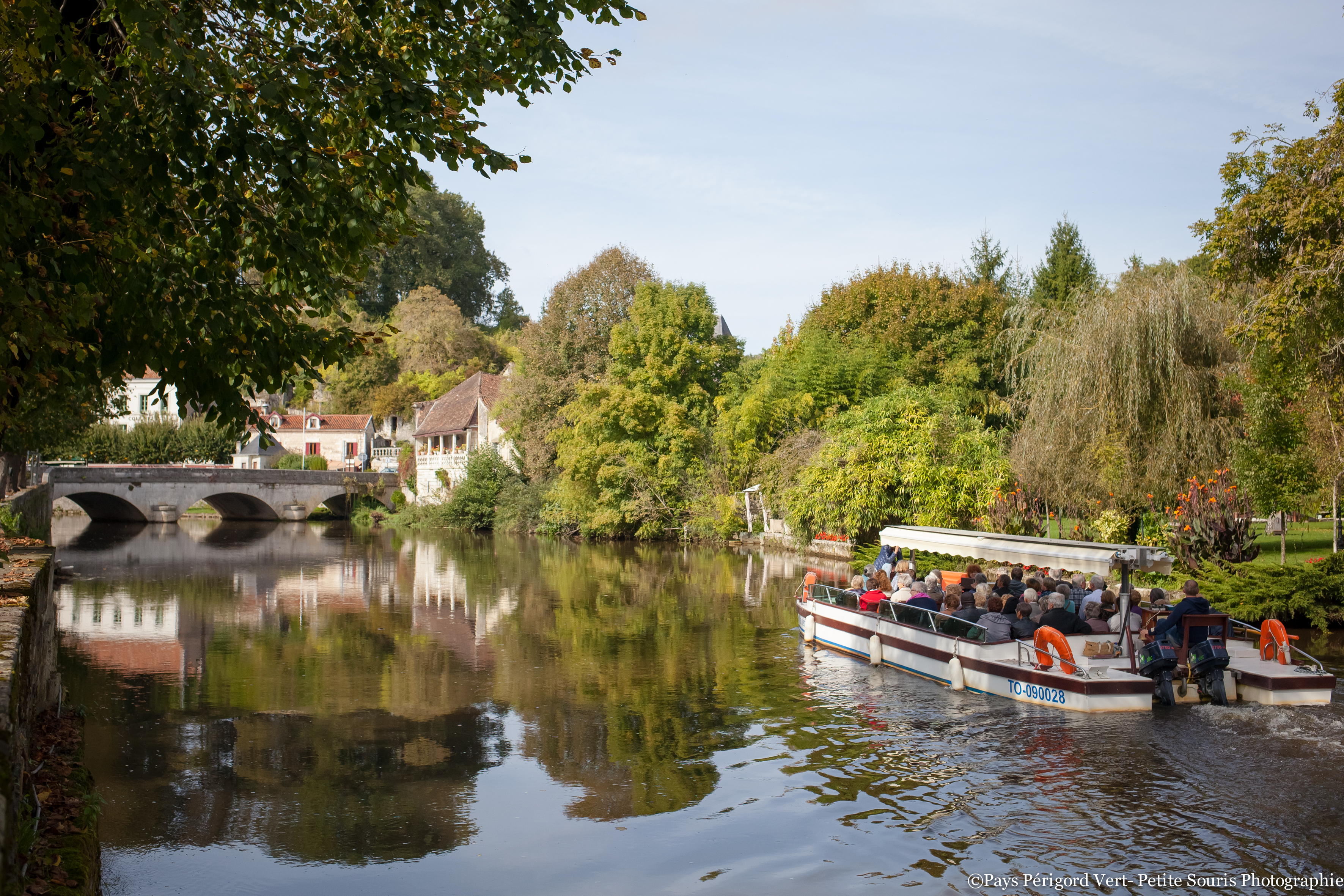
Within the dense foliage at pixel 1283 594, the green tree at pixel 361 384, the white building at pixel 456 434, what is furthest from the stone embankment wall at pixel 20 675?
the green tree at pixel 361 384

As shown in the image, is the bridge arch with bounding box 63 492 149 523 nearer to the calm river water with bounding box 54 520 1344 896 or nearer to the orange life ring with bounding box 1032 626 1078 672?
the calm river water with bounding box 54 520 1344 896

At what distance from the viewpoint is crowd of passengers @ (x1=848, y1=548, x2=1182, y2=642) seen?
570 inches

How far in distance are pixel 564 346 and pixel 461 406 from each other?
17207 mm

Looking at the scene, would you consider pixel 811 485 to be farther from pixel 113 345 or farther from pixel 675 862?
pixel 113 345

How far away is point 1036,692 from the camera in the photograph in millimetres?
13922

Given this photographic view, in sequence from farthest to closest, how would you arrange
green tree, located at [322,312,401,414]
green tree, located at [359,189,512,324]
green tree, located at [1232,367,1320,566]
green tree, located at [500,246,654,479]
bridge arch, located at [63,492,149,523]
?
green tree, located at [359,189,512,324], green tree, located at [322,312,401,414], bridge arch, located at [63,492,149,523], green tree, located at [500,246,654,479], green tree, located at [1232,367,1320,566]

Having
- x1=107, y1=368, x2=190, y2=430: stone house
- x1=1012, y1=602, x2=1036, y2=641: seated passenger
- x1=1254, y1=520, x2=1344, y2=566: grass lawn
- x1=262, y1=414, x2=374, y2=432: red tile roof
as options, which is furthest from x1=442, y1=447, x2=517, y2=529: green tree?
x1=1012, y1=602, x2=1036, y2=641: seated passenger

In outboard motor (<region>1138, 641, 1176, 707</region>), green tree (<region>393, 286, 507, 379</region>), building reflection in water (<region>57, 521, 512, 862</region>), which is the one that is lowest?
building reflection in water (<region>57, 521, 512, 862</region>)

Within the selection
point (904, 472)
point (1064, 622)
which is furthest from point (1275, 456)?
point (904, 472)

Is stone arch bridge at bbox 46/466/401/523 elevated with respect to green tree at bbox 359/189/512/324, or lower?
lower

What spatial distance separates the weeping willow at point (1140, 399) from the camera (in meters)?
23.4

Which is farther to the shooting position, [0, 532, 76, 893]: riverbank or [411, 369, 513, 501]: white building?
[411, 369, 513, 501]: white building

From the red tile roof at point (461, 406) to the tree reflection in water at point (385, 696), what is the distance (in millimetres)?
Answer: 32818

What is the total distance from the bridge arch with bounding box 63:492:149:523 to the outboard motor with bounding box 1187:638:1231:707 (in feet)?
180
